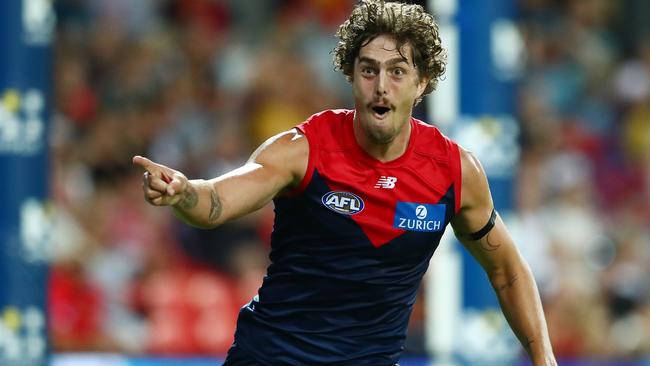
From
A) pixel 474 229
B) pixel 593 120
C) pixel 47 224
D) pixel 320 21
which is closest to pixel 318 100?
pixel 320 21

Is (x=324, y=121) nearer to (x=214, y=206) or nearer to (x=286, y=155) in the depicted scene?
(x=286, y=155)

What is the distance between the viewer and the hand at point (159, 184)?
A: 3982mm

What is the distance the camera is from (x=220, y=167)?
10.5 metres

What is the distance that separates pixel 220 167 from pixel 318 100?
122 cm

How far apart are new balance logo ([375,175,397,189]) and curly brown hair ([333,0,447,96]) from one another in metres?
0.40

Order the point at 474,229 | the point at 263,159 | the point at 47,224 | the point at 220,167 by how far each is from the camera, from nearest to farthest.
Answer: the point at 263,159, the point at 474,229, the point at 47,224, the point at 220,167

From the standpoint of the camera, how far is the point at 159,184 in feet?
13.1

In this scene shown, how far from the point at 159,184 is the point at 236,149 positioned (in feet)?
21.8

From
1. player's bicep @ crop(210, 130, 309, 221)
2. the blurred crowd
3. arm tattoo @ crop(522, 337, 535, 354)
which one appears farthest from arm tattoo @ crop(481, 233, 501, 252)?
the blurred crowd

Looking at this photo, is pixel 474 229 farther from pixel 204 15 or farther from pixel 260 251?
pixel 204 15

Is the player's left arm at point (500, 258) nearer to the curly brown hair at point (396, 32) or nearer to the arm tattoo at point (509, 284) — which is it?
the arm tattoo at point (509, 284)

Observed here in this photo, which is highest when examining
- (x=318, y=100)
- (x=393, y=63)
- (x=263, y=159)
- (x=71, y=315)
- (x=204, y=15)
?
(x=204, y=15)

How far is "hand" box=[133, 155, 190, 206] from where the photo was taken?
157 inches

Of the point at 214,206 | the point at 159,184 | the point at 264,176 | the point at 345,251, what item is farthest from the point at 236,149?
the point at 159,184
